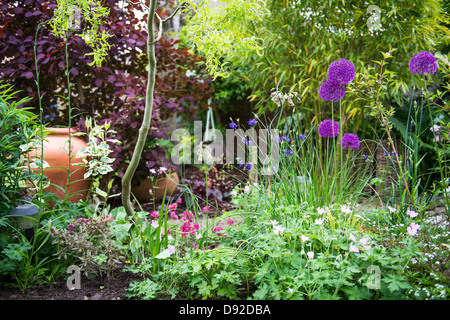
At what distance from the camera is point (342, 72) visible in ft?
6.41

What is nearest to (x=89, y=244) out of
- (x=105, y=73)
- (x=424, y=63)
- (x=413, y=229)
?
(x=413, y=229)

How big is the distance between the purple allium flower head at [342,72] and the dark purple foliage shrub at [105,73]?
1934 millimetres

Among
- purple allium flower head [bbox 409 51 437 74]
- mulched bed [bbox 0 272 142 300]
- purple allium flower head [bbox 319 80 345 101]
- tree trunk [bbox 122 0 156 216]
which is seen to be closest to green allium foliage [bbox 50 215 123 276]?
mulched bed [bbox 0 272 142 300]

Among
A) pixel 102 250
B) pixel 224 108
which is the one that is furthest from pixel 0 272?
pixel 224 108

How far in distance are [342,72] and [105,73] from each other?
2.33 m

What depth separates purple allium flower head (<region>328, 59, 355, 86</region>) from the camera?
195cm

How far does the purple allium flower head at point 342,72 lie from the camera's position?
6.40 ft

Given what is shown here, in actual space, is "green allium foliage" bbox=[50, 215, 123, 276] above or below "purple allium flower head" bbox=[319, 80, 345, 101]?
below

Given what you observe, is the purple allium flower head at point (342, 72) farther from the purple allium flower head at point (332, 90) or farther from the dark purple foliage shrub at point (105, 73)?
the dark purple foliage shrub at point (105, 73)

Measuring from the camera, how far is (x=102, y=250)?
1.92 m

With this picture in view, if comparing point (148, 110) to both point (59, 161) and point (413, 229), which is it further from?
point (413, 229)

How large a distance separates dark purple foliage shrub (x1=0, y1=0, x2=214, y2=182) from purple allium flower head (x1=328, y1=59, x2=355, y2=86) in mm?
1934

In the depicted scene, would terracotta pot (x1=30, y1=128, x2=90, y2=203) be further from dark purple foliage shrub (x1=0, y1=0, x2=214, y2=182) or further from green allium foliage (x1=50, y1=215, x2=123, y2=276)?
green allium foliage (x1=50, y1=215, x2=123, y2=276)
